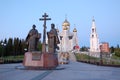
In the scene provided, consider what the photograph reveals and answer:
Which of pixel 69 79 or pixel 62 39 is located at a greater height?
pixel 62 39

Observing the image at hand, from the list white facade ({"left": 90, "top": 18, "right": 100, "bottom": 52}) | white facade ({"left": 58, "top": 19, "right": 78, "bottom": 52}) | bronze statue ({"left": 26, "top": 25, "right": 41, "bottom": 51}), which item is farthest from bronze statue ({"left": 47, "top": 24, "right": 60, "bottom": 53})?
white facade ({"left": 90, "top": 18, "right": 100, "bottom": 52})

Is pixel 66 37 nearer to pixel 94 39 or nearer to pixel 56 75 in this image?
pixel 94 39

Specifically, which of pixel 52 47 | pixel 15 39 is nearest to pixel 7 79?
pixel 52 47

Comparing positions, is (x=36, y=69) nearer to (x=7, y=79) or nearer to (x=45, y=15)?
(x=45, y=15)

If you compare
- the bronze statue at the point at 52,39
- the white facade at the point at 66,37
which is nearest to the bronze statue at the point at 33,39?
the bronze statue at the point at 52,39

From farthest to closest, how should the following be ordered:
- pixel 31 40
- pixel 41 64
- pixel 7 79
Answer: pixel 31 40 < pixel 41 64 < pixel 7 79

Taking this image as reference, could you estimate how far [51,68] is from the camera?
58.6 ft

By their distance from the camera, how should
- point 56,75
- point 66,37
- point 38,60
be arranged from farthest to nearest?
point 66,37, point 38,60, point 56,75

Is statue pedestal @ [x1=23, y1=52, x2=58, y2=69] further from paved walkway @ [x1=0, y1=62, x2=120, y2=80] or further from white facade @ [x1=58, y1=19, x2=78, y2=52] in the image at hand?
white facade @ [x1=58, y1=19, x2=78, y2=52]

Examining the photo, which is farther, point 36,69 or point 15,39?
point 15,39

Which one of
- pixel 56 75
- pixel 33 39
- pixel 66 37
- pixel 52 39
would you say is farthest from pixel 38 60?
pixel 66 37

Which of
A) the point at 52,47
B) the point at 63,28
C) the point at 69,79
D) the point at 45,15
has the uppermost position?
the point at 63,28

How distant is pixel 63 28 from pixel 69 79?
79.9m

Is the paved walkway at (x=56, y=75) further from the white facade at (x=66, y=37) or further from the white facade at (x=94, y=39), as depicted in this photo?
the white facade at (x=94, y=39)
